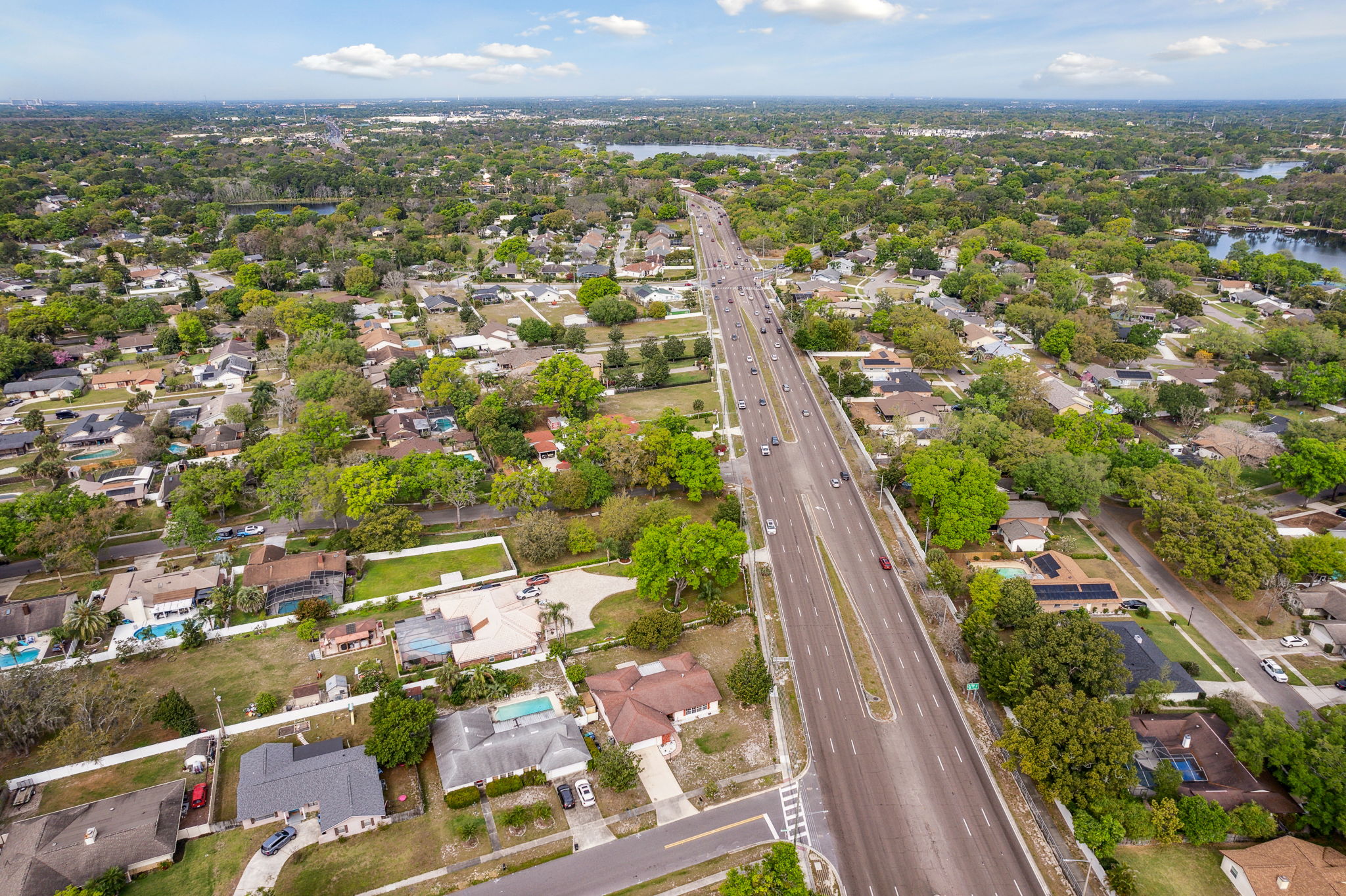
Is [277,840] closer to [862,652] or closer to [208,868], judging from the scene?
[208,868]

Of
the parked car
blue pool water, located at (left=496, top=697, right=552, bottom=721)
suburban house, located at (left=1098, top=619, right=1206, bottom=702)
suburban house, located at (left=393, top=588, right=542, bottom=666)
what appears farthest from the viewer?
suburban house, located at (left=393, top=588, right=542, bottom=666)

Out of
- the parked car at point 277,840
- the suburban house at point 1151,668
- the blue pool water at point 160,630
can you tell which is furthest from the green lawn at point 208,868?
the suburban house at point 1151,668

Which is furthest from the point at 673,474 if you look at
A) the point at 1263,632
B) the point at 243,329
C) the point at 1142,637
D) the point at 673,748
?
the point at 243,329

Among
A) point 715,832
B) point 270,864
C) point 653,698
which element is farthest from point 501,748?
point 715,832

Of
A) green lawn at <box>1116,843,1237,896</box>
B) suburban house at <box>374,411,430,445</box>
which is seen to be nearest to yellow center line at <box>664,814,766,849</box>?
green lawn at <box>1116,843,1237,896</box>

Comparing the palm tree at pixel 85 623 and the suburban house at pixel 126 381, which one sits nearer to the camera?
the palm tree at pixel 85 623

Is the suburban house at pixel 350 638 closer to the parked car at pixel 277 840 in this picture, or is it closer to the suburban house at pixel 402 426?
the parked car at pixel 277 840

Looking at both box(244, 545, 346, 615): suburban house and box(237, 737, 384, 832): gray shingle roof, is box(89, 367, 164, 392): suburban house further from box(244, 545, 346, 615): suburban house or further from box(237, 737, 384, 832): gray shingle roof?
box(237, 737, 384, 832): gray shingle roof
